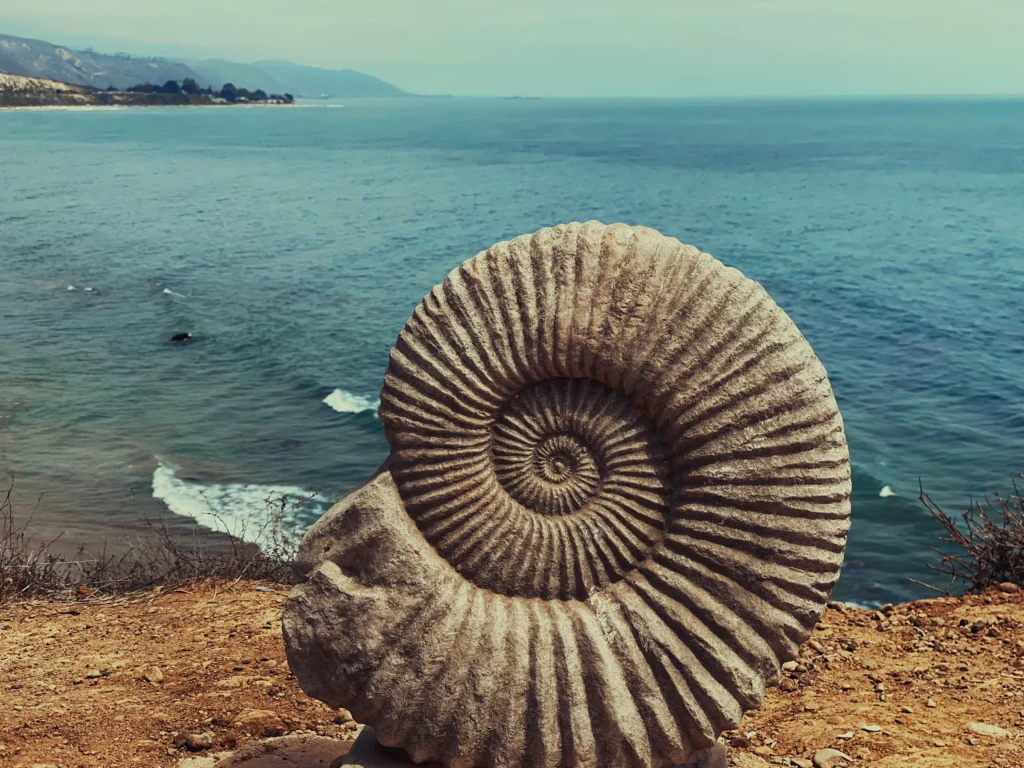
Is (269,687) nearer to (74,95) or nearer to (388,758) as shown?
(388,758)

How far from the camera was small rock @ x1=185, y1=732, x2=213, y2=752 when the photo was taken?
7.02 metres

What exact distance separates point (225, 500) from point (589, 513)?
12.9 metres

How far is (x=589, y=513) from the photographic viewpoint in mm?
5805

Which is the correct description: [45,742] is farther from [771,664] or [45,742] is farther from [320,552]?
[771,664]

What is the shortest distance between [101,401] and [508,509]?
18481 mm

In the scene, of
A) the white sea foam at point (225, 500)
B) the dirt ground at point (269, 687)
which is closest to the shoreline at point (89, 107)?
the white sea foam at point (225, 500)

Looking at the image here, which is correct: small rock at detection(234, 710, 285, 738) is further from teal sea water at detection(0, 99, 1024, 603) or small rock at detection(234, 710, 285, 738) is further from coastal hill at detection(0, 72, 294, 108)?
coastal hill at detection(0, 72, 294, 108)

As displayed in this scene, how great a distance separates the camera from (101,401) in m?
22.1

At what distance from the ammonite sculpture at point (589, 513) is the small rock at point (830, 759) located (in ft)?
4.51

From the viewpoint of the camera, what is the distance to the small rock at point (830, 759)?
6.68 metres

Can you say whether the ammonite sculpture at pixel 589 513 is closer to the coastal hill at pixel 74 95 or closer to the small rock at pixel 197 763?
the small rock at pixel 197 763

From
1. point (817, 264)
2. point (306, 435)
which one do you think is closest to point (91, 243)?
point (306, 435)

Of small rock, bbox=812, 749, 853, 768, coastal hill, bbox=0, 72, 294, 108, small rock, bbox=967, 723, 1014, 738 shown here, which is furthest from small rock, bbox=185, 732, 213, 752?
coastal hill, bbox=0, 72, 294, 108

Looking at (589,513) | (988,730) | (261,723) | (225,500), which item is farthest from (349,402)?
(589,513)
